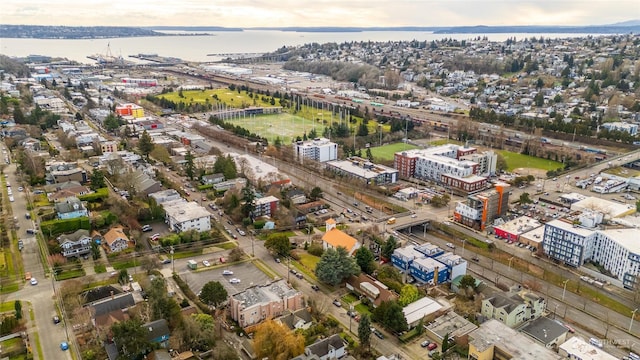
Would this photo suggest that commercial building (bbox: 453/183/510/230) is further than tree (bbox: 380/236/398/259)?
Yes

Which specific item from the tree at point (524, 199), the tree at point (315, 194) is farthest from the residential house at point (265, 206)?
the tree at point (524, 199)

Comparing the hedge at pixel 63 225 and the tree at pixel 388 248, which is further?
the hedge at pixel 63 225

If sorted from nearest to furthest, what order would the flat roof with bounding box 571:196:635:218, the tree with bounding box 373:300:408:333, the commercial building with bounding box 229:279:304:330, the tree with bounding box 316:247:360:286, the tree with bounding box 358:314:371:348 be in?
the tree with bounding box 358:314:371:348
the tree with bounding box 373:300:408:333
the commercial building with bounding box 229:279:304:330
the tree with bounding box 316:247:360:286
the flat roof with bounding box 571:196:635:218

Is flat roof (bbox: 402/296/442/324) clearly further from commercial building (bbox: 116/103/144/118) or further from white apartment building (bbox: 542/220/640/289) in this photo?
commercial building (bbox: 116/103/144/118)

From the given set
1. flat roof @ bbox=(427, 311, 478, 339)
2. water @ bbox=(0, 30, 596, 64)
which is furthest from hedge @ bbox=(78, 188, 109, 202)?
water @ bbox=(0, 30, 596, 64)

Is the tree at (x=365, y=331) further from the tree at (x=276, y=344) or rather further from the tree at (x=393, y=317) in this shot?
the tree at (x=276, y=344)

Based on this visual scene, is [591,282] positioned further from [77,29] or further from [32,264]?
[77,29]
